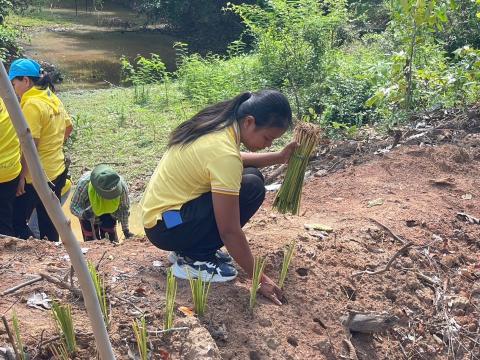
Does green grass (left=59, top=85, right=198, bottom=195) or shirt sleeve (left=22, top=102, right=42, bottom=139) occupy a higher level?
shirt sleeve (left=22, top=102, right=42, bottom=139)

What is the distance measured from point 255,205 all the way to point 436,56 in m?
6.18

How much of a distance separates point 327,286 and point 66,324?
1481mm

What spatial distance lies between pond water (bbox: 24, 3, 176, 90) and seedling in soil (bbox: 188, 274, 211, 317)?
1204 centimetres

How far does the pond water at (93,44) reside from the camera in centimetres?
1670

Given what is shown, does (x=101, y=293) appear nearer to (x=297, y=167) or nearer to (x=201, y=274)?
(x=201, y=274)

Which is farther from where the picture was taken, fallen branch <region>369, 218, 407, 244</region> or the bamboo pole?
fallen branch <region>369, 218, 407, 244</region>

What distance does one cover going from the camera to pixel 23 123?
1.65 m

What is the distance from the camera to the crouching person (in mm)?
4523

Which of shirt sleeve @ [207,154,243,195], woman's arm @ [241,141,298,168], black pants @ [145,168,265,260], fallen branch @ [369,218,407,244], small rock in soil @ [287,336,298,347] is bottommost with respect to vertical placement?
small rock in soil @ [287,336,298,347]

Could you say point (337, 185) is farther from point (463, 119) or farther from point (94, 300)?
point (94, 300)

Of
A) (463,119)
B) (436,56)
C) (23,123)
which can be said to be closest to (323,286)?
(23,123)

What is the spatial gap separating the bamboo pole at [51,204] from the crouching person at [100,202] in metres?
2.59

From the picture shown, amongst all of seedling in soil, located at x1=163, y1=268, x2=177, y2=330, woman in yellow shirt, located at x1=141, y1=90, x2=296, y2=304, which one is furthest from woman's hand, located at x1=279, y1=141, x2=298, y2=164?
seedling in soil, located at x1=163, y1=268, x2=177, y2=330

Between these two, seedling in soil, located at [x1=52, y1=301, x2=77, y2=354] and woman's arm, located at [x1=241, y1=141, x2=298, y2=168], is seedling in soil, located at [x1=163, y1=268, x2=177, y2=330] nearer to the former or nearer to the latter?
seedling in soil, located at [x1=52, y1=301, x2=77, y2=354]
